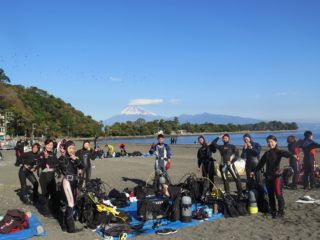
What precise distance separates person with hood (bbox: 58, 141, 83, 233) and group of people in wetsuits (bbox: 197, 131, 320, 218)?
403 centimetres

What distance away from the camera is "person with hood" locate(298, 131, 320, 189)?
37.8ft

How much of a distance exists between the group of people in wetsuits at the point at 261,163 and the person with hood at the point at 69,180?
4027 mm

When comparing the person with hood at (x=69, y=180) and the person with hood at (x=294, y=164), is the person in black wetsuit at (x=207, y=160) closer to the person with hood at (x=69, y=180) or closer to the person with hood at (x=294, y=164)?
the person with hood at (x=294, y=164)

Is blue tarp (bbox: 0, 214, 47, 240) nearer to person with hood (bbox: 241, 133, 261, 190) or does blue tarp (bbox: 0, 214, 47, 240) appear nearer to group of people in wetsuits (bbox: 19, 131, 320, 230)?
group of people in wetsuits (bbox: 19, 131, 320, 230)

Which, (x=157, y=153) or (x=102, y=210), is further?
(x=157, y=153)

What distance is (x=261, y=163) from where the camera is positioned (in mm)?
8625

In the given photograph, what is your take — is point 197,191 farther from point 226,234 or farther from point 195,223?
point 226,234

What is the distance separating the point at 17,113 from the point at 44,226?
98.0m

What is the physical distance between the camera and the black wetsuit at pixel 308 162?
11.5 metres

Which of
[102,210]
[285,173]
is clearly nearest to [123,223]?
[102,210]

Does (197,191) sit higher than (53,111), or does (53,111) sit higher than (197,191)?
(53,111)

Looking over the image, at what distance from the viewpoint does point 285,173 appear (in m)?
12.4

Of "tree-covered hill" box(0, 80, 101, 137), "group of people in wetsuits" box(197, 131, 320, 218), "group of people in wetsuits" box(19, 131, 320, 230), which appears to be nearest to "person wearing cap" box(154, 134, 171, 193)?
"group of people in wetsuits" box(19, 131, 320, 230)

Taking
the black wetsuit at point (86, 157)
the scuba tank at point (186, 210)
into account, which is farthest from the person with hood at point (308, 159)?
the black wetsuit at point (86, 157)
